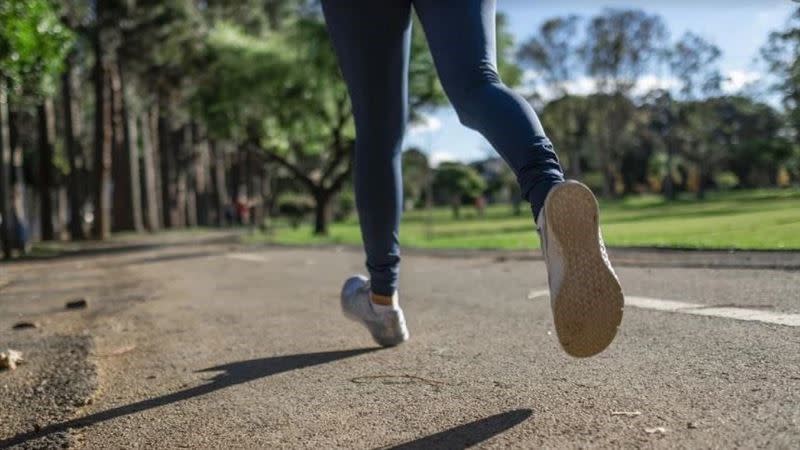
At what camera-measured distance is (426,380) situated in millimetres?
2295

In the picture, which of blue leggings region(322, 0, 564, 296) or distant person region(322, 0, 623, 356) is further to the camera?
blue leggings region(322, 0, 564, 296)

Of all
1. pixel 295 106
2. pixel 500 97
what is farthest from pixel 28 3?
pixel 500 97

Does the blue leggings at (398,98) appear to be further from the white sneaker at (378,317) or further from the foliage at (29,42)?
the foliage at (29,42)

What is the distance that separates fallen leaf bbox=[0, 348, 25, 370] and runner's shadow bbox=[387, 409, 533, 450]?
79.8 inches

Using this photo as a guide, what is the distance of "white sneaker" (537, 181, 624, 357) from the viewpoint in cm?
179

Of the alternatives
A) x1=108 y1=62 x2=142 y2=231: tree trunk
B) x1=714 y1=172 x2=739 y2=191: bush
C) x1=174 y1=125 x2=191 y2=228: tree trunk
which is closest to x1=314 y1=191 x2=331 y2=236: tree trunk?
x1=108 y1=62 x2=142 y2=231: tree trunk

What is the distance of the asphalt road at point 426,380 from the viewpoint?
175 cm

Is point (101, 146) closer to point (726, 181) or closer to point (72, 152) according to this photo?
point (72, 152)

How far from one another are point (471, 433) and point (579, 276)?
1.40 ft

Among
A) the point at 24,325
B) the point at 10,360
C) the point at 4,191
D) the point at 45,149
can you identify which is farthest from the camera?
the point at 45,149

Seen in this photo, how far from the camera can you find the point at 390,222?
291 centimetres

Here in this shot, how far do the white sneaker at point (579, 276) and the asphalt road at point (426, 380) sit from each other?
0.63ft

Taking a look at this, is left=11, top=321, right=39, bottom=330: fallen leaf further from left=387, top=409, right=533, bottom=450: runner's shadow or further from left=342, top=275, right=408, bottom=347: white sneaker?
left=387, top=409, right=533, bottom=450: runner's shadow

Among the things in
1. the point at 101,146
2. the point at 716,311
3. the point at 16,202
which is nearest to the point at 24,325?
the point at 716,311
